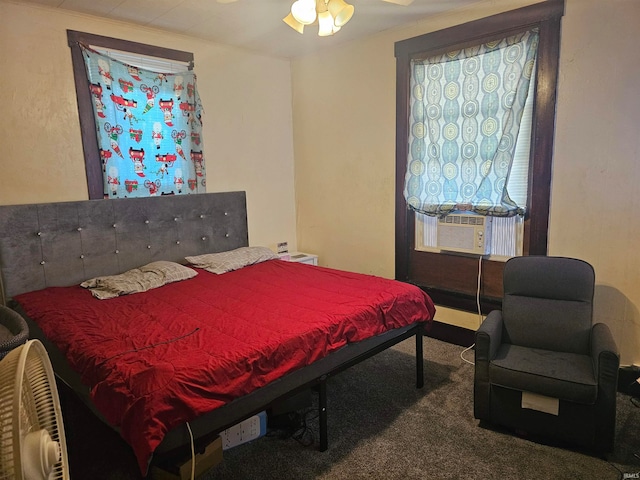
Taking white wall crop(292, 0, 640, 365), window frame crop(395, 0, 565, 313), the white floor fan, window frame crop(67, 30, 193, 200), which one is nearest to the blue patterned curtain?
window frame crop(395, 0, 565, 313)

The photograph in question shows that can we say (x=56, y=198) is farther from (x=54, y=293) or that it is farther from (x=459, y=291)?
(x=459, y=291)

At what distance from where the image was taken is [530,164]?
2.94m

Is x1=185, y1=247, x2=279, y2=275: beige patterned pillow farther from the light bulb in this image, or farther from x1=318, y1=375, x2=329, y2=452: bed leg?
the light bulb

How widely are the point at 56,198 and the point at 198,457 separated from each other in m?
2.26

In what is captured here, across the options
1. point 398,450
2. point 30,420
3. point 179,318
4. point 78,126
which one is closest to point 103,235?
point 78,126

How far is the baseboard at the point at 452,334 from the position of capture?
3.43 meters

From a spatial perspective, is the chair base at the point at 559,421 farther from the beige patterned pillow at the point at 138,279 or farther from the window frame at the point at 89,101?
the window frame at the point at 89,101

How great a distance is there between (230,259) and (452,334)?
79.0 inches

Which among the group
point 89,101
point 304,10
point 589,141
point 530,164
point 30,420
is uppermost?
point 304,10

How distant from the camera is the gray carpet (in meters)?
1.99

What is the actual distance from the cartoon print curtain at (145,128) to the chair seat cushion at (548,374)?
2863 mm

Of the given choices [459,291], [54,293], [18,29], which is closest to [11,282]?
[54,293]

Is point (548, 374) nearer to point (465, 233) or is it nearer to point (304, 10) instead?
point (465, 233)

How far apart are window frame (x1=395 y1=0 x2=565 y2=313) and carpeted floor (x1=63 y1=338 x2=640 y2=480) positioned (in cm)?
94
